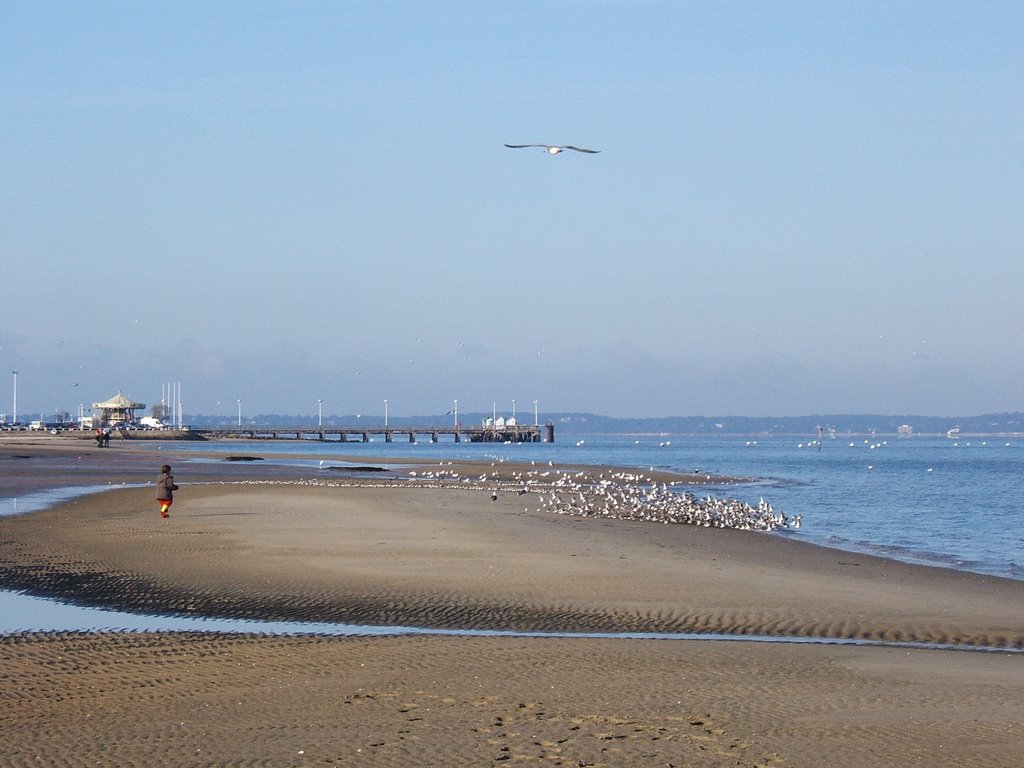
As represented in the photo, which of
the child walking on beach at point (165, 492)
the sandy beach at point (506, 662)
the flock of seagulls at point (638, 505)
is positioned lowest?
the flock of seagulls at point (638, 505)

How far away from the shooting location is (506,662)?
1215 cm

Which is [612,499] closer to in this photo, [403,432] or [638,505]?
[638,505]

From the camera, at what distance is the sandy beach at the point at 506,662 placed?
910cm

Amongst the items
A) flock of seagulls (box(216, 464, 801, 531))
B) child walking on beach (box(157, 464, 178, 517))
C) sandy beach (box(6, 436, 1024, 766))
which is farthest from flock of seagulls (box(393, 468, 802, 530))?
child walking on beach (box(157, 464, 178, 517))

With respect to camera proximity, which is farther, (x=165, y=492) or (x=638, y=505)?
(x=638, y=505)

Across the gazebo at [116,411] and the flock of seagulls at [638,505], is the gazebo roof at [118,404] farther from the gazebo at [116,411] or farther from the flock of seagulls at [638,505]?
the flock of seagulls at [638,505]

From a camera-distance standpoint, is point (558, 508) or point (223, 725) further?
point (558, 508)

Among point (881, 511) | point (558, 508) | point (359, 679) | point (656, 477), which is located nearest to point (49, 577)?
point (359, 679)

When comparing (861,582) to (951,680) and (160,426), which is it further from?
(160,426)

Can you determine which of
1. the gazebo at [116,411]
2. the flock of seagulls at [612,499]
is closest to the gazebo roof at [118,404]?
the gazebo at [116,411]

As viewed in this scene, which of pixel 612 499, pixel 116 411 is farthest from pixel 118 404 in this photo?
pixel 612 499

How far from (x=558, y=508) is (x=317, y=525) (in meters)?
9.41

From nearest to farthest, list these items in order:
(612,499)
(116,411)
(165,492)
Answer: (165,492) < (612,499) < (116,411)

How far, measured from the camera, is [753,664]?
40.4 ft
